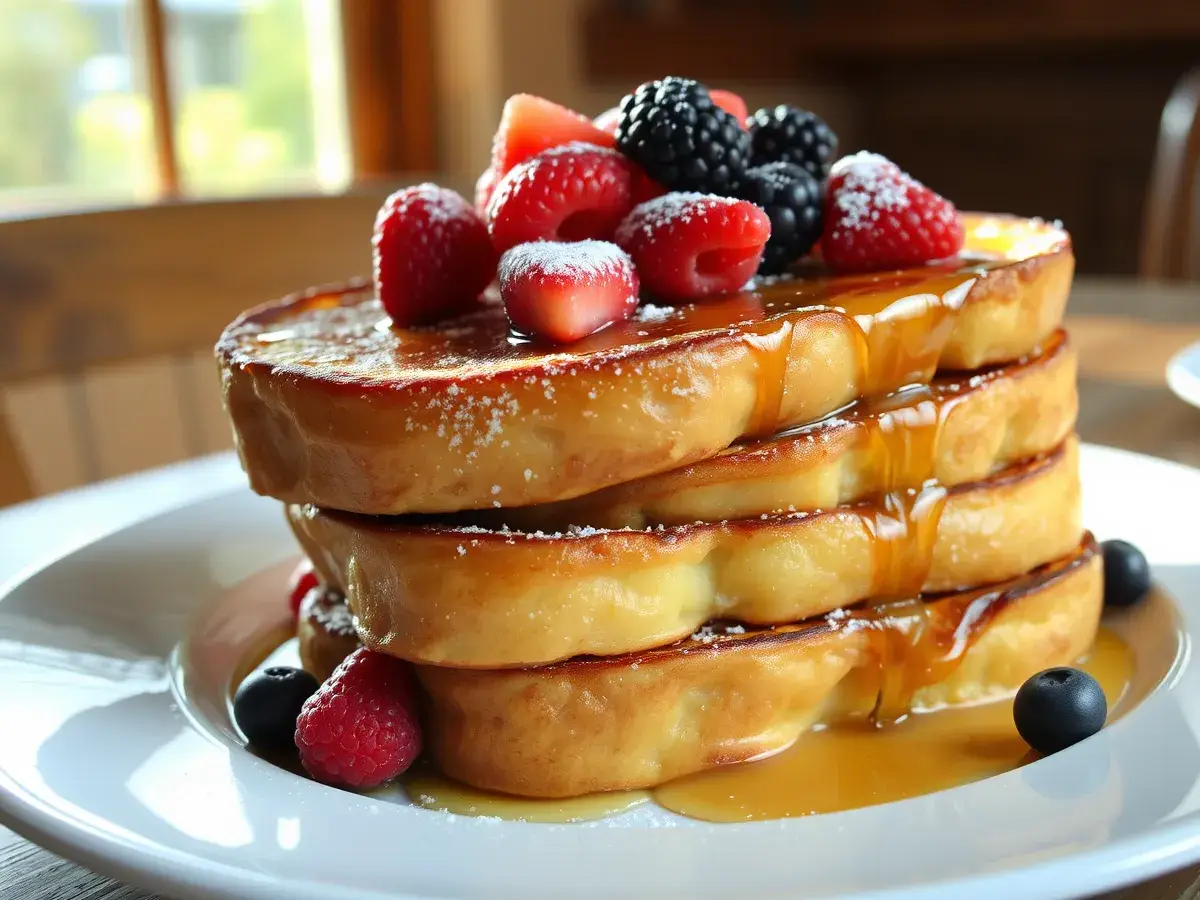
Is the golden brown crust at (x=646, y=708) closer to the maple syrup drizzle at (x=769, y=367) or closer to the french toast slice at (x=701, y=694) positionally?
the french toast slice at (x=701, y=694)

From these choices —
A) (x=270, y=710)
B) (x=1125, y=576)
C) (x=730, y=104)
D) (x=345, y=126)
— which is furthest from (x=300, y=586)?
(x=345, y=126)

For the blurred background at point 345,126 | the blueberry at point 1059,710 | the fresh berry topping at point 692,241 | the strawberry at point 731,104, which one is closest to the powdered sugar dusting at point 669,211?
the fresh berry topping at point 692,241

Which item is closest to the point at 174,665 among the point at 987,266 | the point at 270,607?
the point at 270,607

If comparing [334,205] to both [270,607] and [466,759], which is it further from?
[466,759]

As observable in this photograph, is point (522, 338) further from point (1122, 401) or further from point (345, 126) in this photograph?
point (345, 126)

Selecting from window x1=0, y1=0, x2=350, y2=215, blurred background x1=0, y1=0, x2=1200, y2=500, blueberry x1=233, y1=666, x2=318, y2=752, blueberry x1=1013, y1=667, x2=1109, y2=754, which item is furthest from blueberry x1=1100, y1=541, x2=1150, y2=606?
window x1=0, y1=0, x2=350, y2=215

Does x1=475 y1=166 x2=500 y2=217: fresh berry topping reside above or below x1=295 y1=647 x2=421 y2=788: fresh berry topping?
above

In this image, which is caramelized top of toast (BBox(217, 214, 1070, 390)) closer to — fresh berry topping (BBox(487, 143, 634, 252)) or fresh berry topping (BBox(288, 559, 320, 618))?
fresh berry topping (BBox(487, 143, 634, 252))
